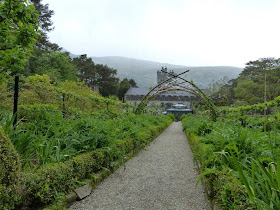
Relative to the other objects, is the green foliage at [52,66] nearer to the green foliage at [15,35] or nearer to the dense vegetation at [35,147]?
the dense vegetation at [35,147]

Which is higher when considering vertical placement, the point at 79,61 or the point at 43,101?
the point at 79,61

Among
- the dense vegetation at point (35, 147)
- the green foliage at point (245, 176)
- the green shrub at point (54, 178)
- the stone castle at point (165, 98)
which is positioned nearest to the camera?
the green foliage at point (245, 176)

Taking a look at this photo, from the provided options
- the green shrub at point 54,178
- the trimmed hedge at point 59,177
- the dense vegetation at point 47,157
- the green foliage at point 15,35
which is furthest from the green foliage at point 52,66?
the green shrub at point 54,178

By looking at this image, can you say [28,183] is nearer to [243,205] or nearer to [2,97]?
[243,205]

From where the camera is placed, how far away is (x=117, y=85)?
134 ft

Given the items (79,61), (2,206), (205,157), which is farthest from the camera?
(79,61)

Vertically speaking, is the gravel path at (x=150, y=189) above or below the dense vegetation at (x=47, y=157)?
below

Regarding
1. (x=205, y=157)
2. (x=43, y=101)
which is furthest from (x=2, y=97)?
(x=205, y=157)

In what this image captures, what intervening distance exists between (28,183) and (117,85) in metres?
39.6

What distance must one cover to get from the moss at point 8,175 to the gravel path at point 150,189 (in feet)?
2.27

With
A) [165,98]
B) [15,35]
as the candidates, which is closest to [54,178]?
[15,35]

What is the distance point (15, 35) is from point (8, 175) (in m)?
1.72

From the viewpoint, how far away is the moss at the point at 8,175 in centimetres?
147

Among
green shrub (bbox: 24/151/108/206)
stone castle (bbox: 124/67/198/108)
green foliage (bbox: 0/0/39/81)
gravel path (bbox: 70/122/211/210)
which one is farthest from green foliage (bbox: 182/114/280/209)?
stone castle (bbox: 124/67/198/108)
